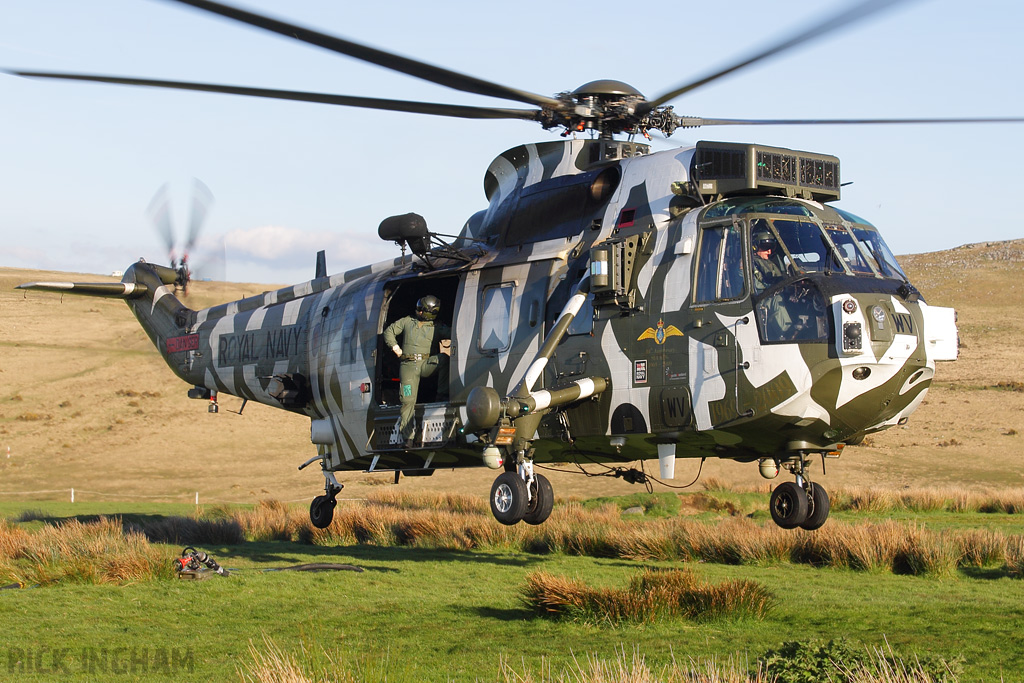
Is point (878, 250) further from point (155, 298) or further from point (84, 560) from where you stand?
point (155, 298)

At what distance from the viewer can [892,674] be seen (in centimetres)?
804

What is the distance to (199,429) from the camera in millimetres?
50750

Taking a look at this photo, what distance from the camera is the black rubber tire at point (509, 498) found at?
12586 mm

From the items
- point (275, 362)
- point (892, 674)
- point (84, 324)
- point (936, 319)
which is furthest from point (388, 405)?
point (84, 324)

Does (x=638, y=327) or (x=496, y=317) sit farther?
(x=496, y=317)

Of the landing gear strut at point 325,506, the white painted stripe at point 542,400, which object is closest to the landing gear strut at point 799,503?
the white painted stripe at point 542,400

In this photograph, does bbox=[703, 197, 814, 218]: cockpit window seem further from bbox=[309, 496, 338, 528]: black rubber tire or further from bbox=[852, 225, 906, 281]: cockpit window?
bbox=[309, 496, 338, 528]: black rubber tire

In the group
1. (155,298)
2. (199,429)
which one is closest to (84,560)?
(155,298)

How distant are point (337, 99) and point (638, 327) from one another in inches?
182

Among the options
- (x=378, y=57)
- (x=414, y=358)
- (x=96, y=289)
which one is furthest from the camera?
(x=96, y=289)

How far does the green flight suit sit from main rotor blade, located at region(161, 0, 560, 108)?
3.90 meters

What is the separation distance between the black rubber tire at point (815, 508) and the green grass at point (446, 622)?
1.15 meters

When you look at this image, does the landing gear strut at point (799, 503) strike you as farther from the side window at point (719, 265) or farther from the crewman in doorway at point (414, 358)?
the crewman in doorway at point (414, 358)

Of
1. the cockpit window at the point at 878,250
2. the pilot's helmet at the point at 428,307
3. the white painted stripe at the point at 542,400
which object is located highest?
the cockpit window at the point at 878,250
